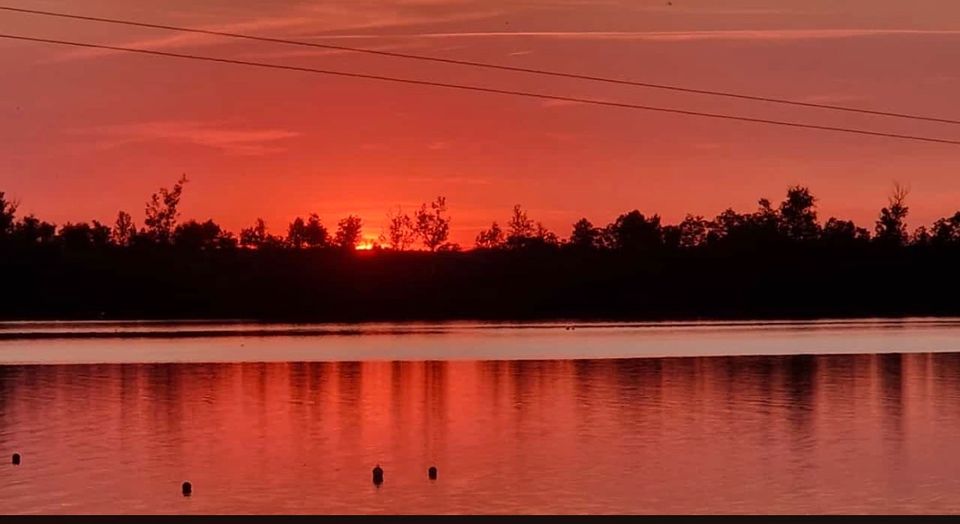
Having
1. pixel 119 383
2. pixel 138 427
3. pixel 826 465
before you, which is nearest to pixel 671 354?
pixel 119 383

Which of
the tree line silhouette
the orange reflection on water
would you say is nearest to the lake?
the orange reflection on water

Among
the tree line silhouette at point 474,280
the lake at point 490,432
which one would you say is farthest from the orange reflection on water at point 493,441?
the tree line silhouette at point 474,280

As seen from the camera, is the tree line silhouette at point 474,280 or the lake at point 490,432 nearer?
the lake at point 490,432

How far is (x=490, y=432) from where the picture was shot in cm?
3512

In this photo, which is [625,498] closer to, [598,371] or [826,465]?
[826,465]

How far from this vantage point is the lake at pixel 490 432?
25.2 m

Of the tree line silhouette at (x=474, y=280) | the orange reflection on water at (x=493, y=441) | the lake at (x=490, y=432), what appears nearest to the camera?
the orange reflection on water at (x=493, y=441)

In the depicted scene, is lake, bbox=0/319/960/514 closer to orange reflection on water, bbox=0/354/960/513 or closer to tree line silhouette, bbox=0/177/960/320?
orange reflection on water, bbox=0/354/960/513

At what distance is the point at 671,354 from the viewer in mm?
67500

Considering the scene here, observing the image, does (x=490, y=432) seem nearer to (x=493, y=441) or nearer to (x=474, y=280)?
Answer: (x=493, y=441)

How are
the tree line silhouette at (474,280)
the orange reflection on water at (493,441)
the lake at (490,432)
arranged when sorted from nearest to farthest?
the orange reflection on water at (493,441) → the lake at (490,432) → the tree line silhouette at (474,280)

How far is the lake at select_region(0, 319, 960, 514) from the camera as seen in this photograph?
25.2m

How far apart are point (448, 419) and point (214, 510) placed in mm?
14700

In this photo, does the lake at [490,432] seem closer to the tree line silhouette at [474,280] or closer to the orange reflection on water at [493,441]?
the orange reflection on water at [493,441]
